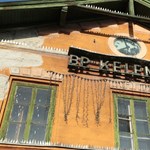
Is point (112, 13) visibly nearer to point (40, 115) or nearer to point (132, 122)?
point (132, 122)

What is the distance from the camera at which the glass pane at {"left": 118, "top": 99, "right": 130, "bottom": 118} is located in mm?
7305

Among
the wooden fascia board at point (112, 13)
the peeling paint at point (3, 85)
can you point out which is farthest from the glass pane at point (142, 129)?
the wooden fascia board at point (112, 13)

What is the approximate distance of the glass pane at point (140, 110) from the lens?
734 centimetres

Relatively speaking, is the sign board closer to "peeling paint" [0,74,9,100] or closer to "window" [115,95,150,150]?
"window" [115,95,150,150]

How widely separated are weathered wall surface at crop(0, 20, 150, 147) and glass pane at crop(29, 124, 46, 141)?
0.22 m

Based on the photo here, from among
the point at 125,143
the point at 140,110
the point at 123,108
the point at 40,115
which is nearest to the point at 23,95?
the point at 40,115

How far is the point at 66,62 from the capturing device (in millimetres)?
7984

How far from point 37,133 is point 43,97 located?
886mm

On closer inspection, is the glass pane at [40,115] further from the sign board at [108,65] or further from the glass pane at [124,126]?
the glass pane at [124,126]

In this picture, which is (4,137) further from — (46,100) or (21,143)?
(46,100)

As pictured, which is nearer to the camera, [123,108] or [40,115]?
[40,115]

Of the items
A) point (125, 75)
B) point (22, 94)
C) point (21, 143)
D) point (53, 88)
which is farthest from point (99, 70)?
point (21, 143)

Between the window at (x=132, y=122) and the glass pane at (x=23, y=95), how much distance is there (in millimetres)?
1934

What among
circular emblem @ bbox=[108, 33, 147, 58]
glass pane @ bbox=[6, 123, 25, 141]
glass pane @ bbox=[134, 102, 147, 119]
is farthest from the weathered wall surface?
glass pane @ bbox=[134, 102, 147, 119]
